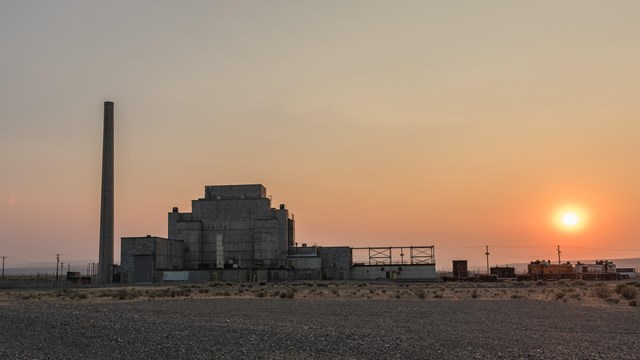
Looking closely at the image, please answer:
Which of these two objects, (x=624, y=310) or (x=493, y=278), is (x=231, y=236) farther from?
(x=624, y=310)

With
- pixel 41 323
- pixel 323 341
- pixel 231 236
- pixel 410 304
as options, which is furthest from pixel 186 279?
pixel 323 341

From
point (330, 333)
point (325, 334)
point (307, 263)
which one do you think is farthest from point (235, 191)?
point (325, 334)

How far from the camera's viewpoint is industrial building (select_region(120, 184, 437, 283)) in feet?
295

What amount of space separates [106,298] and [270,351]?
34.8m

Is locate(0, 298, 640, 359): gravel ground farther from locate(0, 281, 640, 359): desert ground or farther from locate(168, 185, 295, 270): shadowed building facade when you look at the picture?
locate(168, 185, 295, 270): shadowed building facade

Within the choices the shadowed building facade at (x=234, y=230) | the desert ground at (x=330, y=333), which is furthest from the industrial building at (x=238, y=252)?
the desert ground at (x=330, y=333)

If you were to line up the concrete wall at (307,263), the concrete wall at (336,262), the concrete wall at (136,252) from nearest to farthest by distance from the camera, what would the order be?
1. the concrete wall at (136,252)
2. the concrete wall at (307,263)
3. the concrete wall at (336,262)

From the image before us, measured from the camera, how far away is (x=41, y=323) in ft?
85.4

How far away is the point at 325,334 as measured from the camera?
2353 centimetres

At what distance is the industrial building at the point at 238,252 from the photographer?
90.0m

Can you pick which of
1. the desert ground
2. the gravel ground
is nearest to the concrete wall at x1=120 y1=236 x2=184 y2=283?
the desert ground

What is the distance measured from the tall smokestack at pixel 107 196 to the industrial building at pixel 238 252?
10.5 ft

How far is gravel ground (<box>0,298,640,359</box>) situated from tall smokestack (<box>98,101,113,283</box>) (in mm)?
60412

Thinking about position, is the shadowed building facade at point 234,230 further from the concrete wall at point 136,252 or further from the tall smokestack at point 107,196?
the tall smokestack at point 107,196
